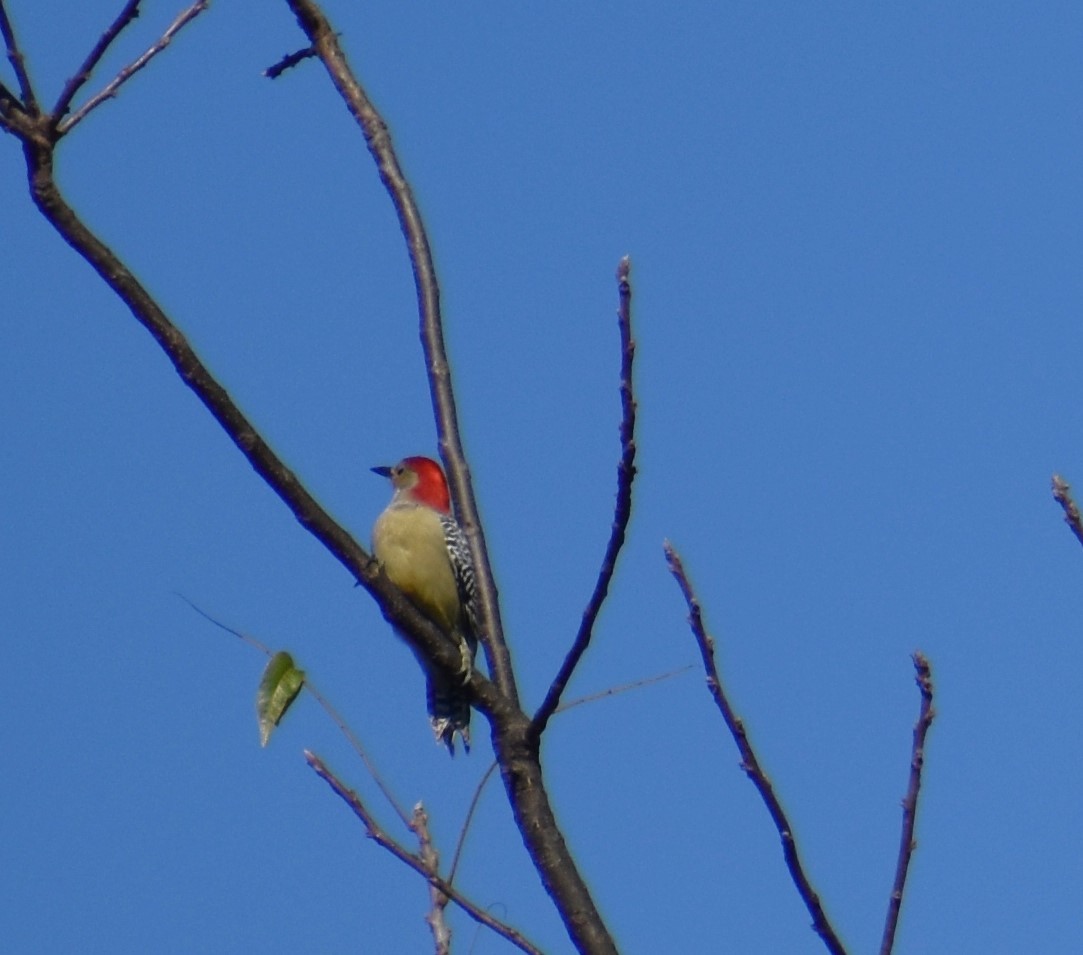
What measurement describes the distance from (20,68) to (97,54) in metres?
0.13

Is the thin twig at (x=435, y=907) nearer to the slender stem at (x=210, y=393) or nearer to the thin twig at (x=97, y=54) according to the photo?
the slender stem at (x=210, y=393)

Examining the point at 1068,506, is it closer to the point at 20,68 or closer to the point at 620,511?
the point at 620,511

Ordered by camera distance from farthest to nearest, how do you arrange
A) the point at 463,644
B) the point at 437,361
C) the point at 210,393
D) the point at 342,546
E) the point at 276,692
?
the point at 463,644 < the point at 437,361 < the point at 276,692 < the point at 342,546 < the point at 210,393

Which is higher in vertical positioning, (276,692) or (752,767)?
(276,692)

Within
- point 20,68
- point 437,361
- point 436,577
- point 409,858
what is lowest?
point 409,858

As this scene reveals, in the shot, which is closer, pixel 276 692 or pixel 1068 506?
pixel 1068 506

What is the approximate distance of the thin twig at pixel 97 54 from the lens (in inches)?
115

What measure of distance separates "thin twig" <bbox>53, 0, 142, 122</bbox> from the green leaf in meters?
1.31

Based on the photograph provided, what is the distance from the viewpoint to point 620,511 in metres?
2.92

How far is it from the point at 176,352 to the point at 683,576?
3.37 ft

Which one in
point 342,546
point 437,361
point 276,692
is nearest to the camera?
point 342,546

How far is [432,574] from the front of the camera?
766 centimetres

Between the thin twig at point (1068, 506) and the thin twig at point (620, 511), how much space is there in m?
0.68

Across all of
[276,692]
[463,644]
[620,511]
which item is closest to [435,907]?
[276,692]
